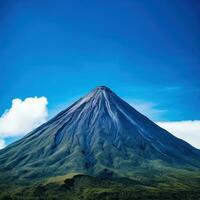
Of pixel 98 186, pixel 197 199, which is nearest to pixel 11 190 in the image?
pixel 98 186

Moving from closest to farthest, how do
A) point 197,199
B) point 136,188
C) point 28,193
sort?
point 197,199 < point 28,193 < point 136,188

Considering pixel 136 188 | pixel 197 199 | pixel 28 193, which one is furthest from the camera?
pixel 136 188

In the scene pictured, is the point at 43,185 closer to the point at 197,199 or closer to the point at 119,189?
the point at 119,189

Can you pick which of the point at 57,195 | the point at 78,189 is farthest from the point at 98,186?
the point at 57,195

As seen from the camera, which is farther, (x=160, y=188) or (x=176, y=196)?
(x=160, y=188)

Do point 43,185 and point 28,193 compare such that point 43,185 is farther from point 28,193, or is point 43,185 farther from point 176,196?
point 176,196

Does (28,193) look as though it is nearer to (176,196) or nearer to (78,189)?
(78,189)

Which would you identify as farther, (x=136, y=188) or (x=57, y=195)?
(x=136, y=188)
